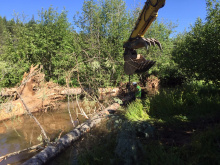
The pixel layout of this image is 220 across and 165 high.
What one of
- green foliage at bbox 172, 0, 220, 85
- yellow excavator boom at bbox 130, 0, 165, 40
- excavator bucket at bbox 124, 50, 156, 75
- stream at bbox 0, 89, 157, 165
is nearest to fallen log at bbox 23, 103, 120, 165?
stream at bbox 0, 89, 157, 165

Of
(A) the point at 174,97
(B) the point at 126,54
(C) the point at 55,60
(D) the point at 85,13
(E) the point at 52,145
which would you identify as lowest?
(E) the point at 52,145

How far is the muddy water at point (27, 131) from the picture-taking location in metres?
4.58

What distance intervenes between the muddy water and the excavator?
2.41 meters

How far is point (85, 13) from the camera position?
14.9 metres

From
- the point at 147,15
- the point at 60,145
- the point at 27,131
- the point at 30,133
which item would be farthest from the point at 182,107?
the point at 27,131

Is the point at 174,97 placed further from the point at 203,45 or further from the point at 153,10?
the point at 153,10

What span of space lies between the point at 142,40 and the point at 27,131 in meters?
4.84

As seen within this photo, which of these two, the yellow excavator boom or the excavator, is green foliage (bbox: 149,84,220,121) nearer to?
the excavator

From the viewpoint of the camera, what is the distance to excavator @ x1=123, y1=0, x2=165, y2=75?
5.01m

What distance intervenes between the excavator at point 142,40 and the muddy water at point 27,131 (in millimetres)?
2414

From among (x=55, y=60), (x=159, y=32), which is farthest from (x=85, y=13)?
(x=159, y=32)

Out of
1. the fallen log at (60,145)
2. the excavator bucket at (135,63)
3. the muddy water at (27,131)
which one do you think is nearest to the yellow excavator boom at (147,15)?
the excavator bucket at (135,63)

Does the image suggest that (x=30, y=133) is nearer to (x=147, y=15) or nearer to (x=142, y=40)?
(x=142, y=40)

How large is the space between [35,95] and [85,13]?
973cm
